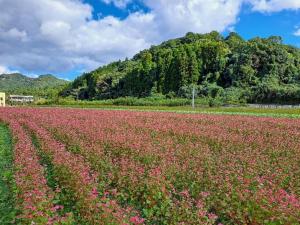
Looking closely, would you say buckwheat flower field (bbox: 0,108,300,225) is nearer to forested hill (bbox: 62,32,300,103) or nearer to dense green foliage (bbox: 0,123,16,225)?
dense green foliage (bbox: 0,123,16,225)

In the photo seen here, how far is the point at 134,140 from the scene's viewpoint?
530 inches

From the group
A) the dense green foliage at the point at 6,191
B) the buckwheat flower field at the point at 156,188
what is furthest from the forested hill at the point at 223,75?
the dense green foliage at the point at 6,191

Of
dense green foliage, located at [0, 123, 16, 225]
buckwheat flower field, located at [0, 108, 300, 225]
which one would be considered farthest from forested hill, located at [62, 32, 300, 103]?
dense green foliage, located at [0, 123, 16, 225]

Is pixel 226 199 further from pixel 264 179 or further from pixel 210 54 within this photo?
pixel 210 54

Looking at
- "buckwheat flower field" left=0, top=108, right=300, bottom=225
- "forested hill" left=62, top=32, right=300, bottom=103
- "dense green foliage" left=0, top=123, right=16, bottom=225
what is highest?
"forested hill" left=62, top=32, right=300, bottom=103

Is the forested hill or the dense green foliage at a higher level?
the forested hill

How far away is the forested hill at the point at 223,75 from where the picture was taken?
77312 mm

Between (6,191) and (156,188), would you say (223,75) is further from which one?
(156,188)

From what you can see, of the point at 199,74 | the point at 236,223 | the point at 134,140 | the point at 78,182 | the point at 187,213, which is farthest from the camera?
the point at 199,74

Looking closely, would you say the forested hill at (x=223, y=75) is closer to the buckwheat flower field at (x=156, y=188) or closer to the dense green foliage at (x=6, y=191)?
the buckwheat flower field at (x=156, y=188)

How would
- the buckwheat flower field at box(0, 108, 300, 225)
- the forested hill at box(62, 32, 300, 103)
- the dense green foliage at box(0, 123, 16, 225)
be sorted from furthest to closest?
the forested hill at box(62, 32, 300, 103), the dense green foliage at box(0, 123, 16, 225), the buckwheat flower field at box(0, 108, 300, 225)

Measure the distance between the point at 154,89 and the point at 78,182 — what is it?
93360 mm

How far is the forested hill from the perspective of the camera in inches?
3044

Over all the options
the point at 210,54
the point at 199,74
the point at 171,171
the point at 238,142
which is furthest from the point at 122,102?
the point at 171,171
